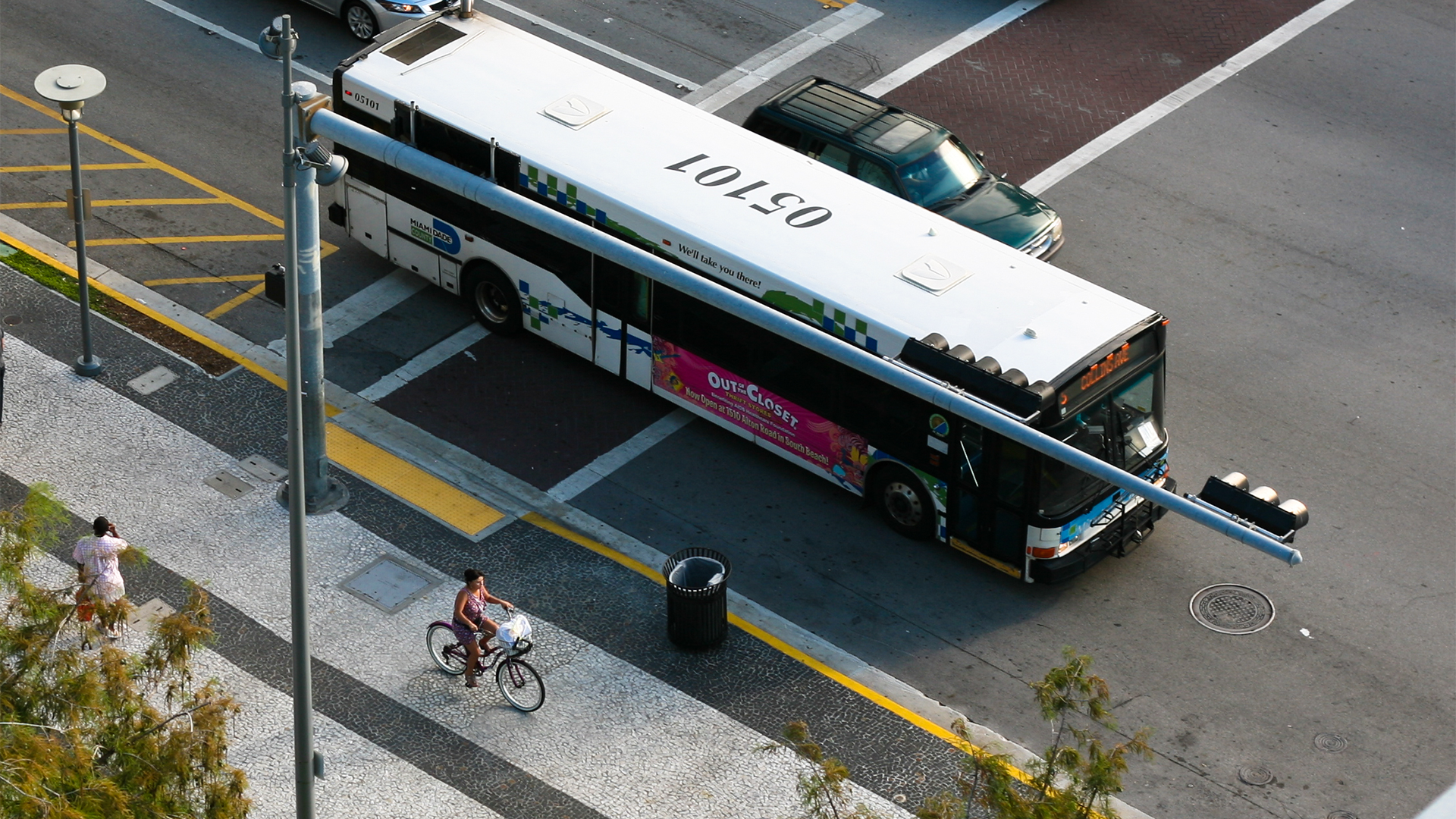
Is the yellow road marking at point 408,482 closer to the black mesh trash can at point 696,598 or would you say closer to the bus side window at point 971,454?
the black mesh trash can at point 696,598

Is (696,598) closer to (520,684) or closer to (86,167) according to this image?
(520,684)

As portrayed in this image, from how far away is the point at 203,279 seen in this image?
20.5 metres

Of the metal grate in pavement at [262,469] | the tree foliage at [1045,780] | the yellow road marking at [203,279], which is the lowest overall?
the metal grate in pavement at [262,469]

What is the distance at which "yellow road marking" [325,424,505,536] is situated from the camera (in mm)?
17391

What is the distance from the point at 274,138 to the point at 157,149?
146cm

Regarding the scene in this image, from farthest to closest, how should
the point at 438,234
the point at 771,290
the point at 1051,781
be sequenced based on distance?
1. the point at 438,234
2. the point at 771,290
3. the point at 1051,781

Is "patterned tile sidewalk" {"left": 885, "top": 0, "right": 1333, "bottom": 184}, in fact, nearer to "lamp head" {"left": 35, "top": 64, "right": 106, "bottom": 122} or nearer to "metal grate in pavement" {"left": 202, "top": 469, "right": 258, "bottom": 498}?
"metal grate in pavement" {"left": 202, "top": 469, "right": 258, "bottom": 498}

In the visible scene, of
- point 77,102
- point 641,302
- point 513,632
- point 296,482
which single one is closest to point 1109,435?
point 641,302

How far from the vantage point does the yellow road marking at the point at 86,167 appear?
22.0 meters

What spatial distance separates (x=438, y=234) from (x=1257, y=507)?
35.6 ft

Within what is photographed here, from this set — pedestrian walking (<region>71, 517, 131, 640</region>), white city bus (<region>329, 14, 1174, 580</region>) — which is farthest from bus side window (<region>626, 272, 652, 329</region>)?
pedestrian walking (<region>71, 517, 131, 640</region>)

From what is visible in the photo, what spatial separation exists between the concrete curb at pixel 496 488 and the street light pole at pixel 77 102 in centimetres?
159

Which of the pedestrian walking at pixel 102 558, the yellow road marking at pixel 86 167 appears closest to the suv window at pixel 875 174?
the yellow road marking at pixel 86 167

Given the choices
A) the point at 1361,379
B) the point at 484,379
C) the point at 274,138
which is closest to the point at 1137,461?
the point at 1361,379
